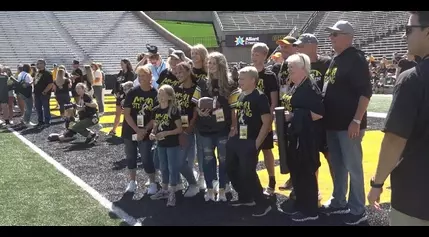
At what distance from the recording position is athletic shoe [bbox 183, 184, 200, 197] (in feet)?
19.8

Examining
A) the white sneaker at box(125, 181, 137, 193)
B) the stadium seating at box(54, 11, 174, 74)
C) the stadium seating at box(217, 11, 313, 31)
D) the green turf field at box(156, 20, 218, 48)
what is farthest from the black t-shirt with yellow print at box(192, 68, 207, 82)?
the stadium seating at box(217, 11, 313, 31)

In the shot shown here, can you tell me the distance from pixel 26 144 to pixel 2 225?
576 cm

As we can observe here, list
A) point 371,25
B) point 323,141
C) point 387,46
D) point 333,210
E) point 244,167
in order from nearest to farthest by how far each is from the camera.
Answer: point 323,141 < point 333,210 < point 244,167 < point 387,46 < point 371,25

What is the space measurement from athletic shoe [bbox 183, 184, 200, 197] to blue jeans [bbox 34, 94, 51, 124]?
8.35m

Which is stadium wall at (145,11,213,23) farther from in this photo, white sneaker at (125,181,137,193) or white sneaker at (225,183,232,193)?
white sneaker at (225,183,232,193)

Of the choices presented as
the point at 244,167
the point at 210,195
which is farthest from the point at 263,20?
the point at 244,167

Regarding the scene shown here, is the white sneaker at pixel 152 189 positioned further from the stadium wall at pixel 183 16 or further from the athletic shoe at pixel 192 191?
the stadium wall at pixel 183 16

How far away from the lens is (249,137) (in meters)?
5.27

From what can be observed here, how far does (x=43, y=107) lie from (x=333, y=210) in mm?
10282

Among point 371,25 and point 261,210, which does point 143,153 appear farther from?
point 371,25

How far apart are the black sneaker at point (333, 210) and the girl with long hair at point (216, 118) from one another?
3.85ft

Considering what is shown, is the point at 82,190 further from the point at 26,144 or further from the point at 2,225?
the point at 26,144
